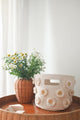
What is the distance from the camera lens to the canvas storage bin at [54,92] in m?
0.82

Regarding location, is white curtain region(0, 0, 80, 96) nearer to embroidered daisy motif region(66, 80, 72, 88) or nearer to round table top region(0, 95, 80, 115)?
round table top region(0, 95, 80, 115)

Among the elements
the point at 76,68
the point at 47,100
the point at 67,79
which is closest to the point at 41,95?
the point at 47,100

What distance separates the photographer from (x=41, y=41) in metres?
1.38

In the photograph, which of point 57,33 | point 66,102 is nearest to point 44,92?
point 66,102

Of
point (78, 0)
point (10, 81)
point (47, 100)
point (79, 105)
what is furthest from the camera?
point (10, 81)

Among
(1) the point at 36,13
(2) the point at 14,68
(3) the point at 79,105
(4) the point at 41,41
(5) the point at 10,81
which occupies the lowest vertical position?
(3) the point at 79,105

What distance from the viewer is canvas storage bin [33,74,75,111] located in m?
0.82

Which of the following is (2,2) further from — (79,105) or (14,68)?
(79,105)

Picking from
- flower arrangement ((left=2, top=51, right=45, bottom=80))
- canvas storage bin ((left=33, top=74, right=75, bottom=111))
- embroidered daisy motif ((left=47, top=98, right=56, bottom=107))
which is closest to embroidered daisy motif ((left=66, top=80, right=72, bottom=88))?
canvas storage bin ((left=33, top=74, right=75, bottom=111))

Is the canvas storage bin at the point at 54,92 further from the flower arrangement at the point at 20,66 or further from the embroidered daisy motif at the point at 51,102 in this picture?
the flower arrangement at the point at 20,66

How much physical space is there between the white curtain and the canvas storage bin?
360mm

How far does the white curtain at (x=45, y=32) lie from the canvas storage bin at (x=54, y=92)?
1.18 feet

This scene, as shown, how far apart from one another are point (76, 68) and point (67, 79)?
0.36m

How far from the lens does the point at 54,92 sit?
82 centimetres
